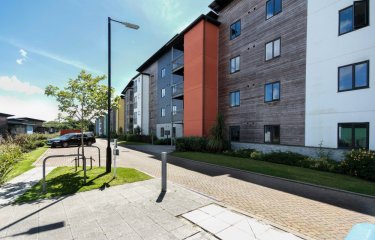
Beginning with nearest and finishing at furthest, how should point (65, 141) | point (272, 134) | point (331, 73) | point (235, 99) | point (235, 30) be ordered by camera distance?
point (331, 73), point (272, 134), point (235, 99), point (235, 30), point (65, 141)

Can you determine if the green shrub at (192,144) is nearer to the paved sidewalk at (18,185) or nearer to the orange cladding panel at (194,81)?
the orange cladding panel at (194,81)

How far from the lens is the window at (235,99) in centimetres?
1923

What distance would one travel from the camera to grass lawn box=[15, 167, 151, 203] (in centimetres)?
696

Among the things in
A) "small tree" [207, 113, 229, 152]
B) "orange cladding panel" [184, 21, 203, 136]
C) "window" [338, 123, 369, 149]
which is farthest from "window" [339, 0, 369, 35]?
"orange cladding panel" [184, 21, 203, 136]

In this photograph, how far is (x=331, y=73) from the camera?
41.4 feet

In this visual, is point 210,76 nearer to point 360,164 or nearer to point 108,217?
point 360,164

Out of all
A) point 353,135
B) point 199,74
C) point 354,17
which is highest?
point 354,17

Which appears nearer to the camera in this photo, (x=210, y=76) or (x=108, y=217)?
(x=108, y=217)

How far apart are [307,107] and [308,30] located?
17.0ft

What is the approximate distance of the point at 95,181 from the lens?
8.38m

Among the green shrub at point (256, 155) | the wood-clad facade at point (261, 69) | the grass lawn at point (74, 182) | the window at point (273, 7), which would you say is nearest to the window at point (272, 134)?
the wood-clad facade at point (261, 69)

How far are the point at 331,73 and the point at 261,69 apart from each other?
5397 mm

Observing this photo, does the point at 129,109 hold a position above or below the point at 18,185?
above

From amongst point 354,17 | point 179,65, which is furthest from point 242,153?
point 179,65
